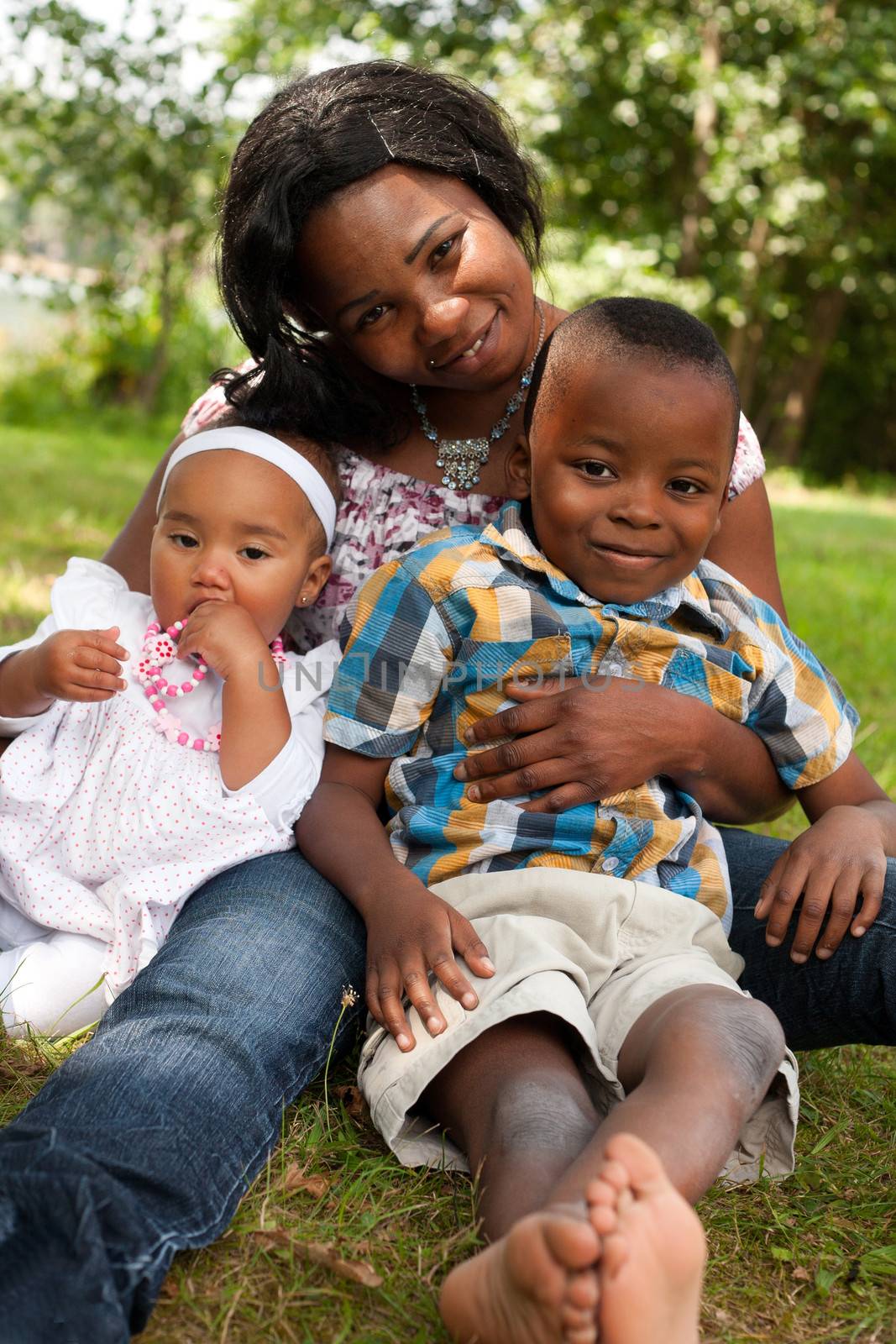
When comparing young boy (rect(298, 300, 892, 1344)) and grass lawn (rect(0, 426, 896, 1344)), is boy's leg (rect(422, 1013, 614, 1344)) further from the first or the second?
grass lawn (rect(0, 426, 896, 1344))

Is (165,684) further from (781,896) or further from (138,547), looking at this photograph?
(781,896)

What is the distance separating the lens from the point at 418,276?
2.20 meters

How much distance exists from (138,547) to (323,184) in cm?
78

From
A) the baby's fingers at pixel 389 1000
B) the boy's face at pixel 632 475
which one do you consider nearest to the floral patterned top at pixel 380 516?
the boy's face at pixel 632 475

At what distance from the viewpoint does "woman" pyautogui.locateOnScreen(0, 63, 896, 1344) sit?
1.34m

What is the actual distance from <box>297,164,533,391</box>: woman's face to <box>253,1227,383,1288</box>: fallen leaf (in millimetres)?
1440

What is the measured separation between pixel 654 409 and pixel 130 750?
1.04 m

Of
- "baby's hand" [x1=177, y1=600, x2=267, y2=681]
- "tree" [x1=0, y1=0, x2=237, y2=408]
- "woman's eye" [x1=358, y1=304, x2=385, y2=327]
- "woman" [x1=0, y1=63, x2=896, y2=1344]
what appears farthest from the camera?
"tree" [x1=0, y1=0, x2=237, y2=408]

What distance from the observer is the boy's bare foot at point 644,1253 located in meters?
1.16

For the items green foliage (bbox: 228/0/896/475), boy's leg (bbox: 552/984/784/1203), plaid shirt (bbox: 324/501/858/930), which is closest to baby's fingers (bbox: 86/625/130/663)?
plaid shirt (bbox: 324/501/858/930)

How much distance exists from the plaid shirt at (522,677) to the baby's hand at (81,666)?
0.36 meters

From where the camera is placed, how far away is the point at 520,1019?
172cm

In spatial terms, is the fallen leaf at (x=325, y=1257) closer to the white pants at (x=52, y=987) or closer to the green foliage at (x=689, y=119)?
the white pants at (x=52, y=987)

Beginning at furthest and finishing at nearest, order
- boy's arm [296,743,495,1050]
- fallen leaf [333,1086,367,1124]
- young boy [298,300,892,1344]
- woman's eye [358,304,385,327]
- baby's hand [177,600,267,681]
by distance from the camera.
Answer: woman's eye [358,304,385,327] < baby's hand [177,600,267,681] < fallen leaf [333,1086,367,1124] < boy's arm [296,743,495,1050] < young boy [298,300,892,1344]
